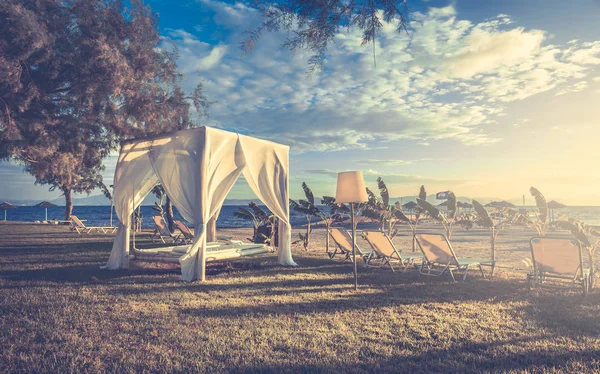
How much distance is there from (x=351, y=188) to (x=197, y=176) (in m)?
3.23

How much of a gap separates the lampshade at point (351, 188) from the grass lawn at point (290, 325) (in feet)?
5.38

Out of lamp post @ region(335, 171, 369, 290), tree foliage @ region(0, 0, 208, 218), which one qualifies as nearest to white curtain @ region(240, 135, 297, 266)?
lamp post @ region(335, 171, 369, 290)

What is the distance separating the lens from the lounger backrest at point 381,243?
8656mm

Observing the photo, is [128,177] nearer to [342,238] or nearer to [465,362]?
[342,238]

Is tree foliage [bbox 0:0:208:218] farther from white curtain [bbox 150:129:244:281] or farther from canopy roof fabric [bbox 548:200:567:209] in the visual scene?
canopy roof fabric [bbox 548:200:567:209]

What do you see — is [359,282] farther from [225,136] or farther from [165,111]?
[165,111]

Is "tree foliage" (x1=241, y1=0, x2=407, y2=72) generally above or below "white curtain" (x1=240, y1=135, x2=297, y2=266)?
above

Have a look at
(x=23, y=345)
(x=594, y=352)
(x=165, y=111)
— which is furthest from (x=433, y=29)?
(x=165, y=111)

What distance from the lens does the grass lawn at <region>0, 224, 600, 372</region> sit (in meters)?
3.49

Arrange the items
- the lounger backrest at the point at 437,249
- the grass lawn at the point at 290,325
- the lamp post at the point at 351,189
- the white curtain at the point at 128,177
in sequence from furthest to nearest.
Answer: the white curtain at the point at 128,177, the lounger backrest at the point at 437,249, the lamp post at the point at 351,189, the grass lawn at the point at 290,325

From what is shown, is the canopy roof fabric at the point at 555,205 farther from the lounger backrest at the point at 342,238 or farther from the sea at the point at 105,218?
the lounger backrest at the point at 342,238

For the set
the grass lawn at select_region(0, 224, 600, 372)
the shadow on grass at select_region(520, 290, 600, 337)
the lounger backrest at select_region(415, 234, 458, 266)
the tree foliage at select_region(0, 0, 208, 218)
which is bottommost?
the grass lawn at select_region(0, 224, 600, 372)

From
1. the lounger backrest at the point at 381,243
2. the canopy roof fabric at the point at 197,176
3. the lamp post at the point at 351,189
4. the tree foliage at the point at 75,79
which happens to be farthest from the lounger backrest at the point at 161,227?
the lamp post at the point at 351,189

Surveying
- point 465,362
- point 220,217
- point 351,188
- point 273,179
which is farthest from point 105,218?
point 465,362
